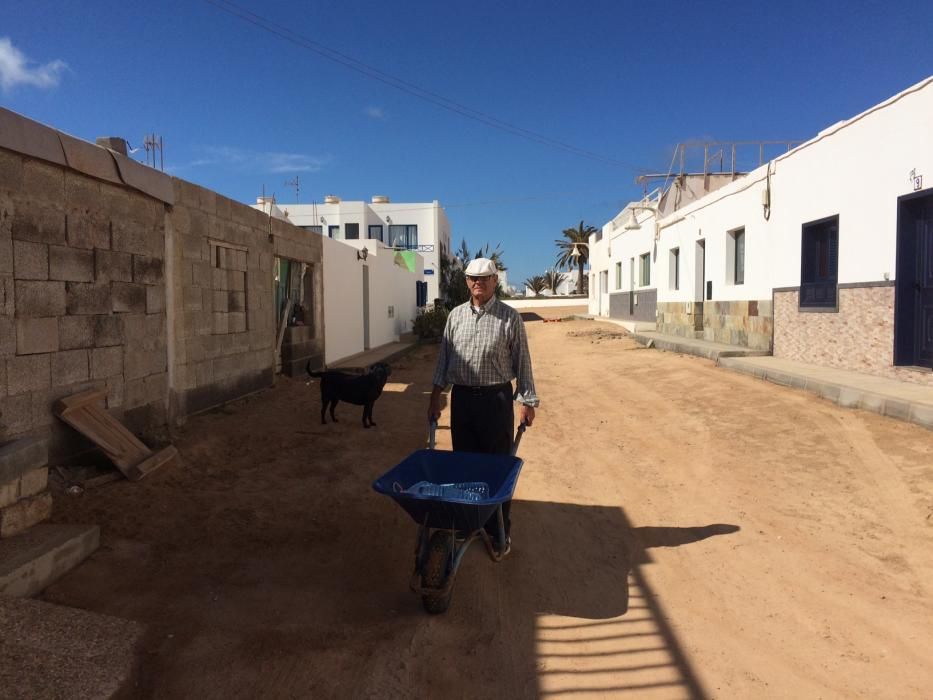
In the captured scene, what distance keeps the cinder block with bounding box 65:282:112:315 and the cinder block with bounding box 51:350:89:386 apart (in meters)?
0.31

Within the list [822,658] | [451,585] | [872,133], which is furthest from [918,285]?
[451,585]

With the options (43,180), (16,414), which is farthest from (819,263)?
(16,414)

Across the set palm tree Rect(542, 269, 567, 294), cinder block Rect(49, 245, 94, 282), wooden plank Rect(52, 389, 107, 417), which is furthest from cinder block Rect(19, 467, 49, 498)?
palm tree Rect(542, 269, 567, 294)

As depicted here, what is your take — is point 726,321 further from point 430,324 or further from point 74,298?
point 74,298

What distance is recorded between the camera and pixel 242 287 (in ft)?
27.1

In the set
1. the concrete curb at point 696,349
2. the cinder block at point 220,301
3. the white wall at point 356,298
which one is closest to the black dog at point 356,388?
the cinder block at point 220,301

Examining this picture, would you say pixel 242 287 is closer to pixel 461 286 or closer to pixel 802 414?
pixel 802 414

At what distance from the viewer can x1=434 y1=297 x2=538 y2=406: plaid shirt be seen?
3645mm

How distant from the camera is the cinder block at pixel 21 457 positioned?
353cm

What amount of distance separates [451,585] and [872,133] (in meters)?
8.69

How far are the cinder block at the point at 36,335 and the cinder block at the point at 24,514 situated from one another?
107 cm

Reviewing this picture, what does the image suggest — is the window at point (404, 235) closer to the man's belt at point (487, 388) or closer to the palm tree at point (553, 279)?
the palm tree at point (553, 279)

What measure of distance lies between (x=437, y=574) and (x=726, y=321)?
1219cm

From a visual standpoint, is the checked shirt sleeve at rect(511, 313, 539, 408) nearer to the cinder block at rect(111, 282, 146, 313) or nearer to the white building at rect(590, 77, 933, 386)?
the cinder block at rect(111, 282, 146, 313)
